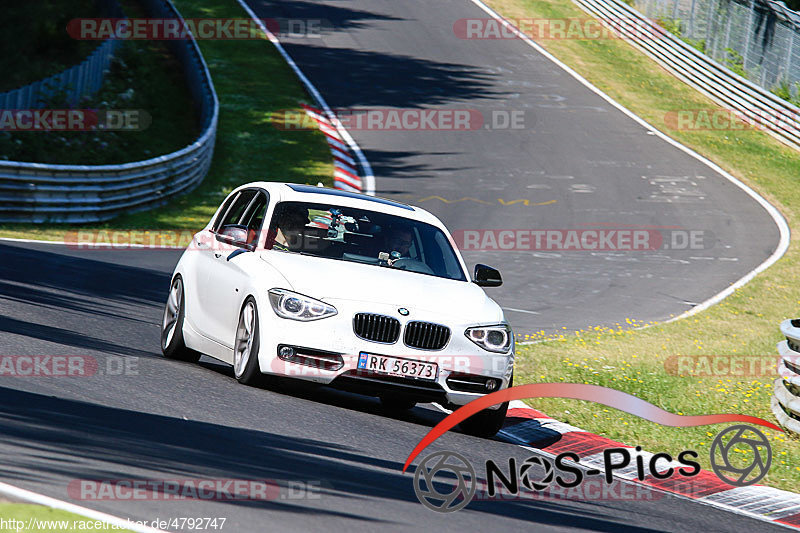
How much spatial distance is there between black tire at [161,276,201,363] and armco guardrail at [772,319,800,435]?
17.3 ft

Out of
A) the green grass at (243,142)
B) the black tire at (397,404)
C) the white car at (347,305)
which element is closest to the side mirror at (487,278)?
the white car at (347,305)

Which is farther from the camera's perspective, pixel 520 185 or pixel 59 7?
pixel 59 7

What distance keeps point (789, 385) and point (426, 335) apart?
12.2 ft

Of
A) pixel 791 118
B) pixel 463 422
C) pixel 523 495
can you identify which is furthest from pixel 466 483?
pixel 791 118

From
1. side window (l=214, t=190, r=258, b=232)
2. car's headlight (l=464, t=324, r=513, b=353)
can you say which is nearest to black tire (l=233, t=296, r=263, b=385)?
car's headlight (l=464, t=324, r=513, b=353)

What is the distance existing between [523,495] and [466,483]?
36 centimetres

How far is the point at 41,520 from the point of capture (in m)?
5.28

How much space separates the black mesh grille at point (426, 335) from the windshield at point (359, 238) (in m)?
1.03

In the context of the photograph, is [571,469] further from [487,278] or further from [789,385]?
[789,385]

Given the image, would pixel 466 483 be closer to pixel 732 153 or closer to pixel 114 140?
pixel 114 140

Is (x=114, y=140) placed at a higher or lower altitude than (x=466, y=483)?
lower

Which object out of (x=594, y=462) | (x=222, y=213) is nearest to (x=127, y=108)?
(x=222, y=213)

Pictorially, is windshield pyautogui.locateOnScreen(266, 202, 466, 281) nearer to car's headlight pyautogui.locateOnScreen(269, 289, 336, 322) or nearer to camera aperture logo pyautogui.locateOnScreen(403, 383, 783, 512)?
car's headlight pyautogui.locateOnScreen(269, 289, 336, 322)

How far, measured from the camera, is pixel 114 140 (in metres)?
30.4
